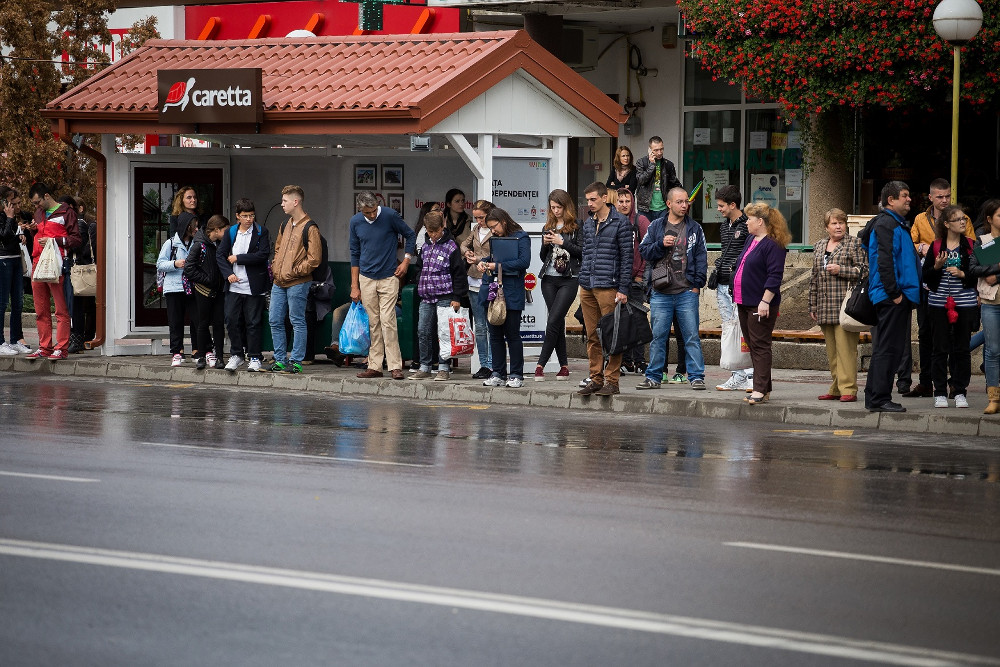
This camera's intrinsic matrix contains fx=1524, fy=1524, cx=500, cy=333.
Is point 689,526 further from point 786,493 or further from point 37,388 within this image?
point 37,388

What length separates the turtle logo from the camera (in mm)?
16984

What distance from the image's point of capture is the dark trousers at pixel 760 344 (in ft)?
44.8

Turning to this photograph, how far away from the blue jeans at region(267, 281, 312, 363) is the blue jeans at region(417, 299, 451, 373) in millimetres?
1324

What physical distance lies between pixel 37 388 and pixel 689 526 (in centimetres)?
952

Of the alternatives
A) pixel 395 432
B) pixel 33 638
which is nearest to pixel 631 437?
pixel 395 432

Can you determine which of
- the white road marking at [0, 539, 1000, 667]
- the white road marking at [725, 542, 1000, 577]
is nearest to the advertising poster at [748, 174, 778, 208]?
the white road marking at [725, 542, 1000, 577]

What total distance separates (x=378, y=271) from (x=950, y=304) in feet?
18.9

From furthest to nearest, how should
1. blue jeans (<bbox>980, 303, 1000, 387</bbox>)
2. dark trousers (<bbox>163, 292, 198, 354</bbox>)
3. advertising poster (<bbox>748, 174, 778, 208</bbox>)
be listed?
advertising poster (<bbox>748, 174, 778, 208</bbox>) → dark trousers (<bbox>163, 292, 198, 354</bbox>) → blue jeans (<bbox>980, 303, 1000, 387</bbox>)

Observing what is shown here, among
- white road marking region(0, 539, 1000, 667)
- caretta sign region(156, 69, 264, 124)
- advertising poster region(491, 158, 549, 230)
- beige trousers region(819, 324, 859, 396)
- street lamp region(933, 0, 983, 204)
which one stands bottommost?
white road marking region(0, 539, 1000, 667)

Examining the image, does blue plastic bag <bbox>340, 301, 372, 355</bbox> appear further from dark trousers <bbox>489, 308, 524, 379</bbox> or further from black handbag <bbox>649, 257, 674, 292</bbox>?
black handbag <bbox>649, 257, 674, 292</bbox>

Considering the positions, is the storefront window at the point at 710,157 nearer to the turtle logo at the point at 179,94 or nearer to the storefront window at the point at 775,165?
the storefront window at the point at 775,165

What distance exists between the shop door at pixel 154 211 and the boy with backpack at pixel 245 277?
247 cm

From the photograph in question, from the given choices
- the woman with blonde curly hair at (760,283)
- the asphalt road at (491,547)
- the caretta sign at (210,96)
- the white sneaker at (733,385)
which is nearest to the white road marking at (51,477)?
the asphalt road at (491,547)

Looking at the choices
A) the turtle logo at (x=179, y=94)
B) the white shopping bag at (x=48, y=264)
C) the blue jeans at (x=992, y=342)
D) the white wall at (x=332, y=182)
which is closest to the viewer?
the blue jeans at (x=992, y=342)
